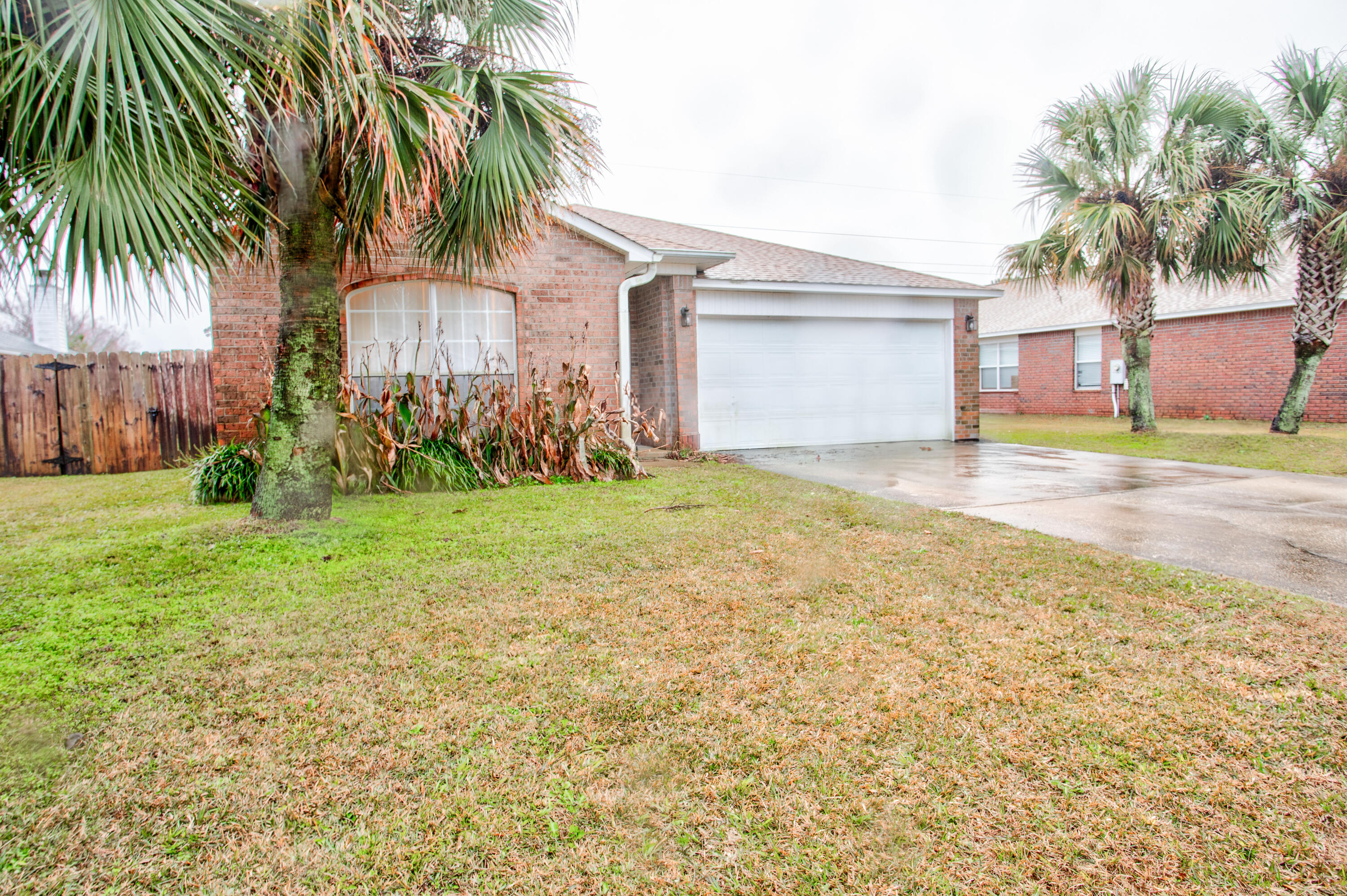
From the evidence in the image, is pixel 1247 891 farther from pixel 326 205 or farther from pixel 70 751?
pixel 326 205

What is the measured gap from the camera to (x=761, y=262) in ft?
43.0

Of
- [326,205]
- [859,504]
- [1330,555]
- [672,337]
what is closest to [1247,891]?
[1330,555]

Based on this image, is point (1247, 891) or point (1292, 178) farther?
point (1292, 178)

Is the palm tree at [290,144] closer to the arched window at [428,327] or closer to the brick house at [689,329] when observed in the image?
the brick house at [689,329]

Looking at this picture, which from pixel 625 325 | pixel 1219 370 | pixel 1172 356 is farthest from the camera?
→ pixel 1172 356

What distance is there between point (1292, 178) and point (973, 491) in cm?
958

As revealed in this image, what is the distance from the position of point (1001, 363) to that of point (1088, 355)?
3054 millimetres

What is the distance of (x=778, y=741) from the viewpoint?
2410mm

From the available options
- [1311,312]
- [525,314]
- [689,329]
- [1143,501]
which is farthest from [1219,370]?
[525,314]

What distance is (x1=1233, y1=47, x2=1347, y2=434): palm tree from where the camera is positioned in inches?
457

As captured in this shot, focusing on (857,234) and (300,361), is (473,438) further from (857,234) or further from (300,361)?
(857,234)

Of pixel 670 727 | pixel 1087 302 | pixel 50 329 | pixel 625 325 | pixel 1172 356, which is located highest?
pixel 50 329

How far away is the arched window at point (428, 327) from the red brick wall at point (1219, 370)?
15.3m

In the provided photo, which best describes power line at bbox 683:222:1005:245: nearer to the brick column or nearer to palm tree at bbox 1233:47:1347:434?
palm tree at bbox 1233:47:1347:434
